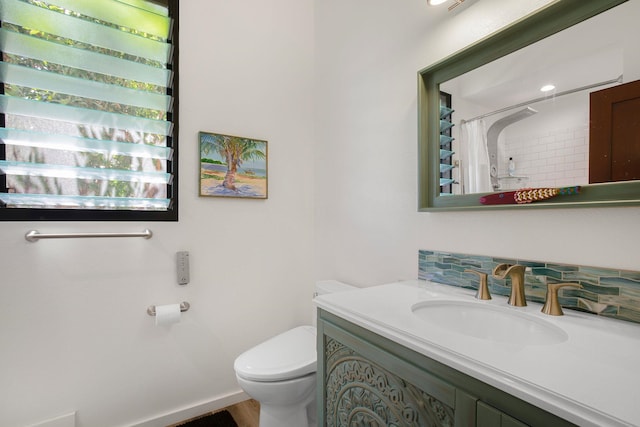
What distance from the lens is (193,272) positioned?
5.59 feet

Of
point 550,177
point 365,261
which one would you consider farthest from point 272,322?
point 550,177

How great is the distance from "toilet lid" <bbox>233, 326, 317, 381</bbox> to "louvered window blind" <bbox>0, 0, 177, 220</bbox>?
866 millimetres

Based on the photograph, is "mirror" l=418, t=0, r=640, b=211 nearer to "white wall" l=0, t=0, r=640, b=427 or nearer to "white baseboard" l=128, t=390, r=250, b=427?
"white wall" l=0, t=0, r=640, b=427

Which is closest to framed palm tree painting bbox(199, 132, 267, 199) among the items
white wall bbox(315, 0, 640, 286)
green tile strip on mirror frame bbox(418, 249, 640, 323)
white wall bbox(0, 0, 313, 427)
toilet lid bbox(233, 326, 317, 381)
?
white wall bbox(0, 0, 313, 427)

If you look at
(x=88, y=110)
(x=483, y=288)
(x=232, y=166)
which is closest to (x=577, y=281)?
(x=483, y=288)

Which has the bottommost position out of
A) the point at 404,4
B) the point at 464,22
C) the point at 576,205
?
the point at 576,205

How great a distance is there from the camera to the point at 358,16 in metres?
1.74

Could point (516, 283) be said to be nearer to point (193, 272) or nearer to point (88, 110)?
point (193, 272)

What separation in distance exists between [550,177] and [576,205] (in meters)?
0.12

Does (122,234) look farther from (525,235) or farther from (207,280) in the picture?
(525,235)

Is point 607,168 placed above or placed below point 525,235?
above

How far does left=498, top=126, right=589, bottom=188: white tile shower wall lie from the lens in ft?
2.91

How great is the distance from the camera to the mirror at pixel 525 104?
85cm

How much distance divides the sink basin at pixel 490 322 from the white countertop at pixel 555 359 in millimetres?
26
